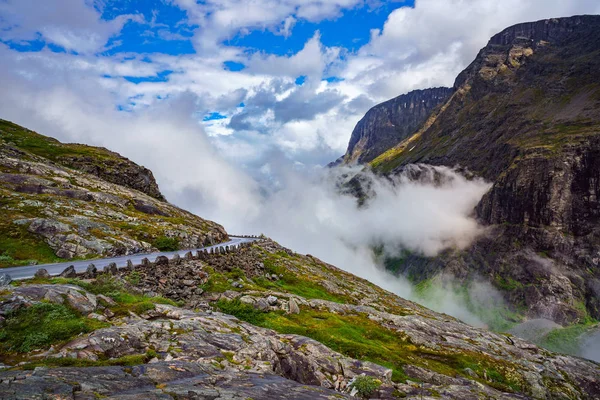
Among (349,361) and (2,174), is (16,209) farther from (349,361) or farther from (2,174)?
(349,361)

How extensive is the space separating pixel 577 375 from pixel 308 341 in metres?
58.5

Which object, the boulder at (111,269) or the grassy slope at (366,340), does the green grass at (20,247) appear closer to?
the boulder at (111,269)

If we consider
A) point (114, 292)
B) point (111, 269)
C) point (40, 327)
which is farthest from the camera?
point (111, 269)

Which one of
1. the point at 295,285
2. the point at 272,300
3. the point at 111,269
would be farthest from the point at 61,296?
the point at 295,285

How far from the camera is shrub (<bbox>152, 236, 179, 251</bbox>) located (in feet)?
225

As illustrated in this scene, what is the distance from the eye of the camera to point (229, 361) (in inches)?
843

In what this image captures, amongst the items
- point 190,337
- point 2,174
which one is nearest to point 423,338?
point 190,337

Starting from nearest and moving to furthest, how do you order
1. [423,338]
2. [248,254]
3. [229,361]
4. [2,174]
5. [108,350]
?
[108,350] < [229,361] < [423,338] < [248,254] < [2,174]

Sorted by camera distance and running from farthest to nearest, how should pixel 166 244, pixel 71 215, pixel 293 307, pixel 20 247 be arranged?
pixel 166 244 → pixel 71 215 → pixel 20 247 → pixel 293 307

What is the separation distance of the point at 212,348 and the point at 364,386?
37.6 feet

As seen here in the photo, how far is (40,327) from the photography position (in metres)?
19.0

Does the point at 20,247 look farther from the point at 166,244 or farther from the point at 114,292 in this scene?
the point at 114,292

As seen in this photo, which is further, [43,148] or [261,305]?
[43,148]

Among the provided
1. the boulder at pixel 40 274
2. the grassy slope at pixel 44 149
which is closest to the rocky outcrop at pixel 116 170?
the grassy slope at pixel 44 149
